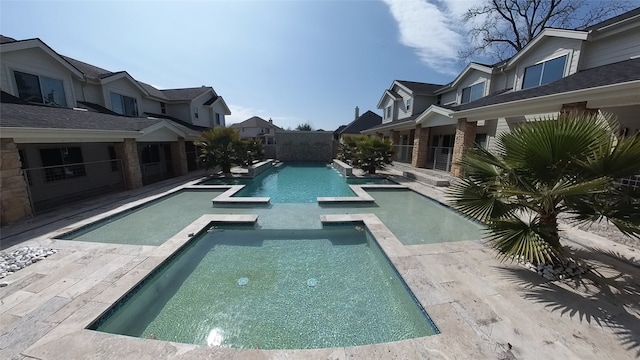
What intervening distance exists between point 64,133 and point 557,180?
1216 centimetres

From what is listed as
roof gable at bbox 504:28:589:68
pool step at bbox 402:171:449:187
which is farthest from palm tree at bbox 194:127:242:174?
roof gable at bbox 504:28:589:68

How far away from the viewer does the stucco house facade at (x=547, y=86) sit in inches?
245

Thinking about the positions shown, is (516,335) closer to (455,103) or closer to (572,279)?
(572,279)

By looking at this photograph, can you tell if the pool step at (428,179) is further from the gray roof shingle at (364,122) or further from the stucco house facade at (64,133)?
the gray roof shingle at (364,122)

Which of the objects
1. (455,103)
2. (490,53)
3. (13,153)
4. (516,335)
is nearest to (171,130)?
(13,153)

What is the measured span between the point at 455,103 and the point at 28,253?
20465 mm

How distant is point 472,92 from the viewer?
14711 mm

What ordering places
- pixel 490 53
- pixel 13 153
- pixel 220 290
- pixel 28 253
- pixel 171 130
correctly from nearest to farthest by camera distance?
pixel 220 290
pixel 28 253
pixel 13 153
pixel 171 130
pixel 490 53

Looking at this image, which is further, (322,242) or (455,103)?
(455,103)

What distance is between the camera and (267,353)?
2473mm

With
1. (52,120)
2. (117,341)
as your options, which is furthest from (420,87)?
(117,341)

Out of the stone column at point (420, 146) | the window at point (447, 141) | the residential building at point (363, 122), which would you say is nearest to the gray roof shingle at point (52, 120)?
the stone column at point (420, 146)

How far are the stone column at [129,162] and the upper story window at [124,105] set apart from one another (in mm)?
5523

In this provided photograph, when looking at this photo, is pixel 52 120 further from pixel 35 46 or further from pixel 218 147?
pixel 218 147
